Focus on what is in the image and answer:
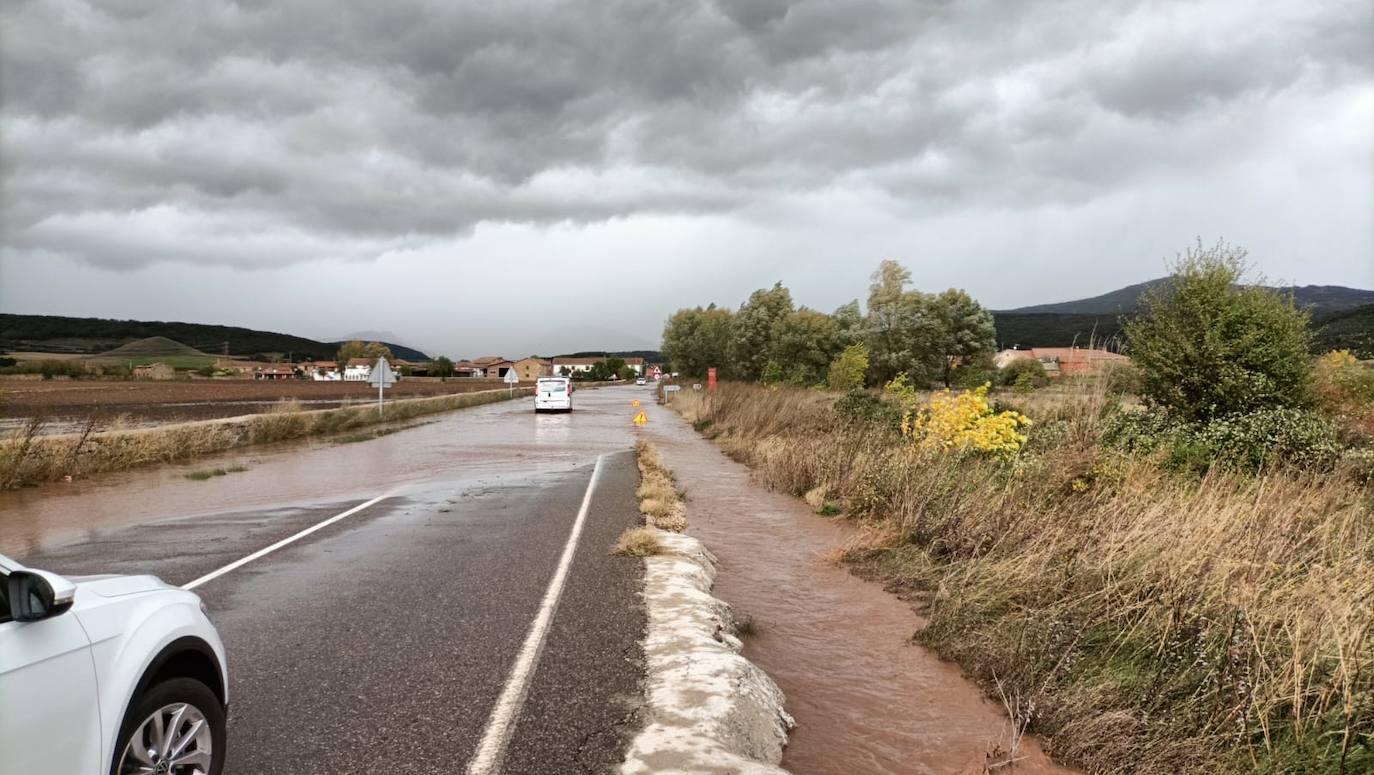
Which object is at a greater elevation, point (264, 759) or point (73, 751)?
point (73, 751)

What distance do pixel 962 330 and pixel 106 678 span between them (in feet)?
244

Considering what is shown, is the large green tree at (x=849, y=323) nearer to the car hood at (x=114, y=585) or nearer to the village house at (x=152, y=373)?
the car hood at (x=114, y=585)

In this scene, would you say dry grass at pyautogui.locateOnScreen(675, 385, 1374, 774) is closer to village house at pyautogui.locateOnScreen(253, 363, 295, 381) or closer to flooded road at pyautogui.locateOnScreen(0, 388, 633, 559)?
flooded road at pyautogui.locateOnScreen(0, 388, 633, 559)

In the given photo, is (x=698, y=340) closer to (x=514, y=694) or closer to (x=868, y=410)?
(x=868, y=410)

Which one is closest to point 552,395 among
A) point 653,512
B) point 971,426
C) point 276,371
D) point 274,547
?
point 653,512

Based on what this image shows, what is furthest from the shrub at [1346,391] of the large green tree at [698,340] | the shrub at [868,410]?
the large green tree at [698,340]

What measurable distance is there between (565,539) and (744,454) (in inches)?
504

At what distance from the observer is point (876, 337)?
66.8 m

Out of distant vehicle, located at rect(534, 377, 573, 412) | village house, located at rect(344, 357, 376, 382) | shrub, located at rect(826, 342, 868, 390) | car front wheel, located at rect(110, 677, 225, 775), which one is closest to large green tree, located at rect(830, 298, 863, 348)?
shrub, located at rect(826, 342, 868, 390)

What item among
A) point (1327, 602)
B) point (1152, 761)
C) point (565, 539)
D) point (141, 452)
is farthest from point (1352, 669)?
point (141, 452)

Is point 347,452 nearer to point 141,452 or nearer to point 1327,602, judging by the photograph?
point 141,452

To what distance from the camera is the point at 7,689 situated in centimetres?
230

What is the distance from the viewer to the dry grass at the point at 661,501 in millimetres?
11289

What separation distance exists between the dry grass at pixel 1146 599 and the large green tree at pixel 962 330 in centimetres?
6093
